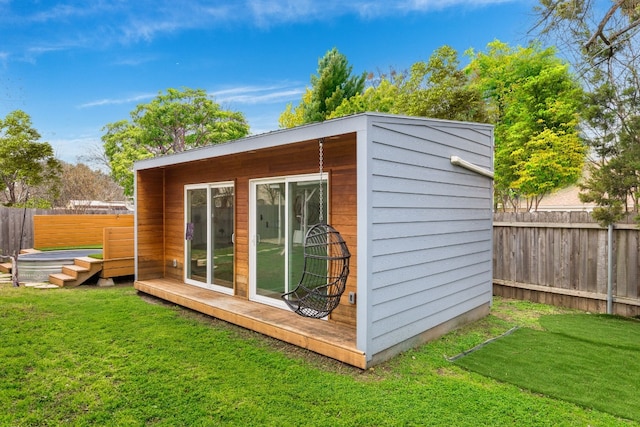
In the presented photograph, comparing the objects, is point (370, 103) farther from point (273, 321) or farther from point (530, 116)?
point (273, 321)

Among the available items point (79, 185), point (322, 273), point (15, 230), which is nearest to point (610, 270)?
point (322, 273)

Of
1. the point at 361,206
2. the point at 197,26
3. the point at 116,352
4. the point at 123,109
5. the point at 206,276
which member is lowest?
the point at 116,352

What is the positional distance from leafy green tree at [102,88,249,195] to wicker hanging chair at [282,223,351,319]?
1331 cm

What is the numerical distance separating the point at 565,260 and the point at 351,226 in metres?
3.43

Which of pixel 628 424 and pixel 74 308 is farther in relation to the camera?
pixel 74 308

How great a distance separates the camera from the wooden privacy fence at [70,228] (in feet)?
30.3

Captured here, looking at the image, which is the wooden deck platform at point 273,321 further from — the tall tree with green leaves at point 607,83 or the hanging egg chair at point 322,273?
the tall tree with green leaves at point 607,83

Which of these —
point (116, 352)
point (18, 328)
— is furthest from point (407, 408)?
point (18, 328)

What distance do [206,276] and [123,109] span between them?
16695mm

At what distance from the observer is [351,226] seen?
12.9 ft

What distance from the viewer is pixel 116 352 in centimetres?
357

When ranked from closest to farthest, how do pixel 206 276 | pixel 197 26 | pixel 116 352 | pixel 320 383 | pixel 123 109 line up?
1. pixel 320 383
2. pixel 116 352
3. pixel 206 276
4. pixel 197 26
5. pixel 123 109

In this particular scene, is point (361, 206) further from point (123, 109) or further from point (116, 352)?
point (123, 109)

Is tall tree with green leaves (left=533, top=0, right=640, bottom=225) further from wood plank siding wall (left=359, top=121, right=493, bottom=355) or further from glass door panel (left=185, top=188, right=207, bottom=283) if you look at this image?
glass door panel (left=185, top=188, right=207, bottom=283)
